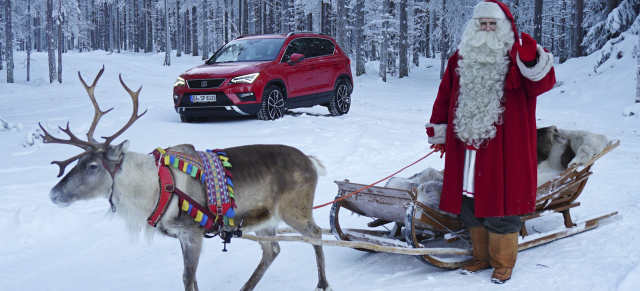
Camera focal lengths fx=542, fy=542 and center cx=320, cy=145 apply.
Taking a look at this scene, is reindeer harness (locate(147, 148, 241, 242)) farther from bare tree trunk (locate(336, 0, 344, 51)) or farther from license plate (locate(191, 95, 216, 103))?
bare tree trunk (locate(336, 0, 344, 51))

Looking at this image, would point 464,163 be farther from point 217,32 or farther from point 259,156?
point 217,32

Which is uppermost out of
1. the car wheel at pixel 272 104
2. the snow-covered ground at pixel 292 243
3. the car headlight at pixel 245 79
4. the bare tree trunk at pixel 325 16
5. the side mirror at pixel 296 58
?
the bare tree trunk at pixel 325 16

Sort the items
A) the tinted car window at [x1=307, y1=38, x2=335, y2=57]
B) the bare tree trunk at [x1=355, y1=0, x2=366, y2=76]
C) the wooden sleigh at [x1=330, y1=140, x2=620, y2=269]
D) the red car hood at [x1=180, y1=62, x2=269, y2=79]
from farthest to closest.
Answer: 1. the bare tree trunk at [x1=355, y1=0, x2=366, y2=76]
2. the tinted car window at [x1=307, y1=38, x2=335, y2=57]
3. the red car hood at [x1=180, y1=62, x2=269, y2=79]
4. the wooden sleigh at [x1=330, y1=140, x2=620, y2=269]

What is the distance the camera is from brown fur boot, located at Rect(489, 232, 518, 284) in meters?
4.25

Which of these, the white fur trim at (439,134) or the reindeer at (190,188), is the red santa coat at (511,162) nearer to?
the white fur trim at (439,134)

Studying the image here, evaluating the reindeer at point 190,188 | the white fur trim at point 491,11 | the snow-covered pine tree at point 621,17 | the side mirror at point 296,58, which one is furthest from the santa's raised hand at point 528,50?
the snow-covered pine tree at point 621,17

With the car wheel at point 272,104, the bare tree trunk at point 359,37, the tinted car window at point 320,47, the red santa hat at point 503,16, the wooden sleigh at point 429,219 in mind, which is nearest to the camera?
the red santa hat at point 503,16

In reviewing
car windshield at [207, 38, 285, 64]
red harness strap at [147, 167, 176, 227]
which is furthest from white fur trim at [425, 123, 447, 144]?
car windshield at [207, 38, 285, 64]

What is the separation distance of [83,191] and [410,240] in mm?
2498

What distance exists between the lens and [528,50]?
3.96 m

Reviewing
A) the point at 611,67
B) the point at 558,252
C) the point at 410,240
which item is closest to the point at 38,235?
the point at 410,240

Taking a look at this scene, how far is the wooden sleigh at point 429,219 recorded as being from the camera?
14.5 ft

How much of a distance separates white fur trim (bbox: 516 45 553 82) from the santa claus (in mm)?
59

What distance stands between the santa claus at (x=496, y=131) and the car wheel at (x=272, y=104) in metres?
7.83
